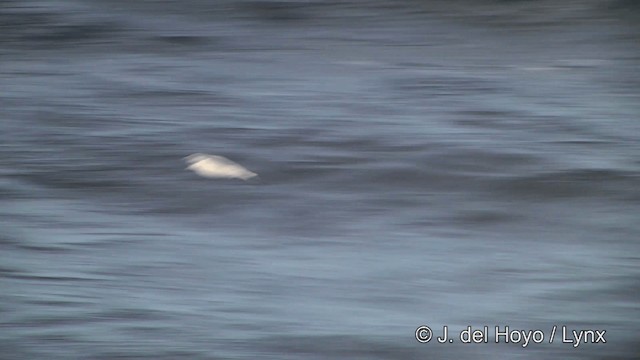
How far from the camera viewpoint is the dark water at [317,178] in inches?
83.4

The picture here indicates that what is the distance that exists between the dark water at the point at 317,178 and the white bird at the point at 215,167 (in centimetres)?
3

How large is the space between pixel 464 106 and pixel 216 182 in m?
0.88

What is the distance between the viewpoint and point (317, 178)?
2471 mm

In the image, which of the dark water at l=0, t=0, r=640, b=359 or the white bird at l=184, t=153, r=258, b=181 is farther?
the white bird at l=184, t=153, r=258, b=181

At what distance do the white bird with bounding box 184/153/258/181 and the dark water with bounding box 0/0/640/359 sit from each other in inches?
1.3

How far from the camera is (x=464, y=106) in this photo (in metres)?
2.60

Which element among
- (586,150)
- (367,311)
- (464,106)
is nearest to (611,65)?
(586,150)

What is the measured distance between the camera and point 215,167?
2488 mm

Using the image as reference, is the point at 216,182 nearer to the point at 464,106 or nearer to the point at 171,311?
the point at 171,311

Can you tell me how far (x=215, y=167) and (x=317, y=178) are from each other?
0.34 metres

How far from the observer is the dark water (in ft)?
6.95

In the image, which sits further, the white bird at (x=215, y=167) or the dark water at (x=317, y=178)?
the white bird at (x=215, y=167)

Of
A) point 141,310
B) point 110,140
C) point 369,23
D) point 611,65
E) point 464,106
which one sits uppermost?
point 369,23

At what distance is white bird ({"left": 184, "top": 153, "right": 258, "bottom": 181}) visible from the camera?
247 cm
